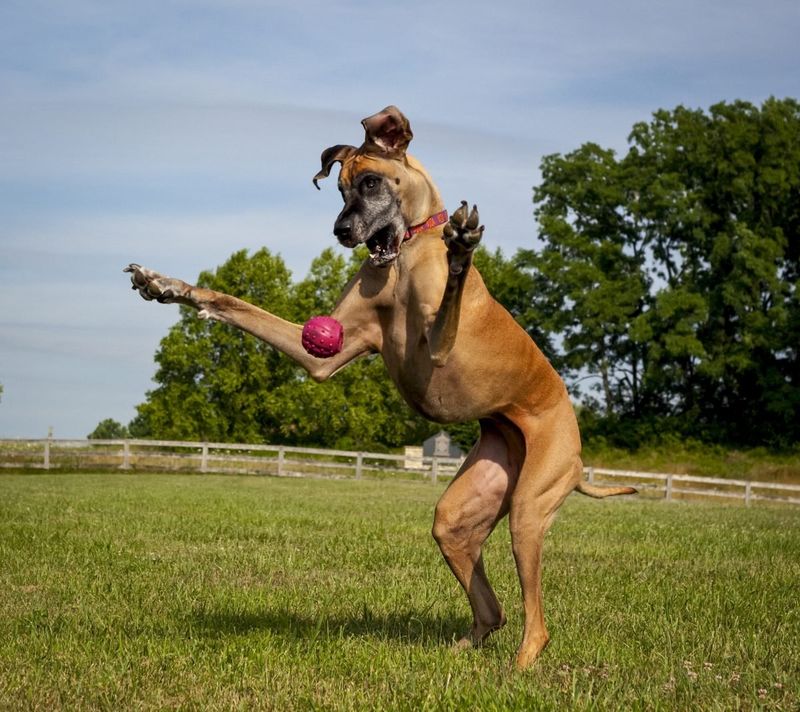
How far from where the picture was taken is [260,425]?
48656mm

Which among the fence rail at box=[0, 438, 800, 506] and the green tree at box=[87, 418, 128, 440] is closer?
the fence rail at box=[0, 438, 800, 506]

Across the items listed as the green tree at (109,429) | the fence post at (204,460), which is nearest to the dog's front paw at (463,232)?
the fence post at (204,460)

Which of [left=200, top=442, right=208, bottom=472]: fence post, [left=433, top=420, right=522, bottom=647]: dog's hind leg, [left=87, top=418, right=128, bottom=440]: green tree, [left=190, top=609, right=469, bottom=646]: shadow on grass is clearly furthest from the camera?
[left=87, top=418, right=128, bottom=440]: green tree

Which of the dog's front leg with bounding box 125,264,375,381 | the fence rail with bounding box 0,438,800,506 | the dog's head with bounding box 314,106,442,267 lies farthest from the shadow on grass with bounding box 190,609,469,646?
the fence rail with bounding box 0,438,800,506

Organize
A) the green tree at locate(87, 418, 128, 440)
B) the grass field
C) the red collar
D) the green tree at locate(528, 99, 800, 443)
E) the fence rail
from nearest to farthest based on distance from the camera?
the grass field → the red collar → the fence rail → the green tree at locate(528, 99, 800, 443) → the green tree at locate(87, 418, 128, 440)

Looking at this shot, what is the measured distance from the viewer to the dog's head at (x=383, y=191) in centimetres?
462

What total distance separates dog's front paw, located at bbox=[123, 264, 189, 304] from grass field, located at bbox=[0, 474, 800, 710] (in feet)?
5.72

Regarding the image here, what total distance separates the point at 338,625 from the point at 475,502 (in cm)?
144

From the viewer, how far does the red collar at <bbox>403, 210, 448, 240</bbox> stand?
4.84 meters

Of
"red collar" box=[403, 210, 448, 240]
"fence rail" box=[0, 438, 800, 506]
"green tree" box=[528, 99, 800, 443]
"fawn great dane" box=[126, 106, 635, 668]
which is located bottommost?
"fence rail" box=[0, 438, 800, 506]

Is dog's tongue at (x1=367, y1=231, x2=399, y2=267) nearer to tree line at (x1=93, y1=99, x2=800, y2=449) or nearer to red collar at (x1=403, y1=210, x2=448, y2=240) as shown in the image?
red collar at (x1=403, y1=210, x2=448, y2=240)

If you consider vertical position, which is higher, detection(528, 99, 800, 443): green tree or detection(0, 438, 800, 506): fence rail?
detection(528, 99, 800, 443): green tree

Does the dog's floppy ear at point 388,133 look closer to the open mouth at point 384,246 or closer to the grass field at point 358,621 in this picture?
the open mouth at point 384,246

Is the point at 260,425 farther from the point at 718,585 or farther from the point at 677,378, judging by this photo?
the point at 718,585
